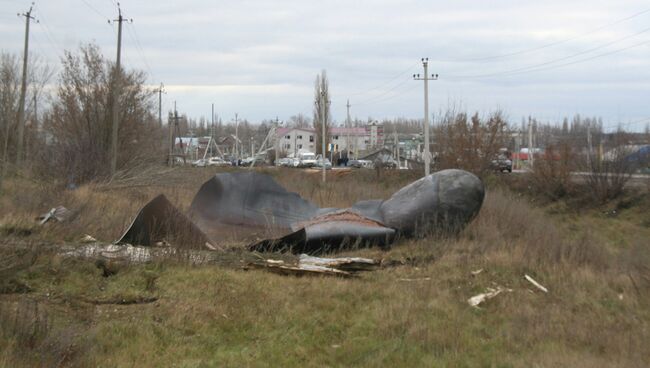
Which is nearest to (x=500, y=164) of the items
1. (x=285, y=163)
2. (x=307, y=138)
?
(x=285, y=163)

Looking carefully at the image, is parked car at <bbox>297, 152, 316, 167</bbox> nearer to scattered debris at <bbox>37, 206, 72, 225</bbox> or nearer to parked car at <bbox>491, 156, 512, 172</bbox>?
parked car at <bbox>491, 156, 512, 172</bbox>

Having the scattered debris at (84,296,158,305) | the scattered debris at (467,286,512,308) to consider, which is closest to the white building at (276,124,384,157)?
the scattered debris at (467,286,512,308)

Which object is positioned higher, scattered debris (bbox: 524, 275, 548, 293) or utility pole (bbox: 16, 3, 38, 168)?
utility pole (bbox: 16, 3, 38, 168)

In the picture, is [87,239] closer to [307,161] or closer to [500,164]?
[500,164]

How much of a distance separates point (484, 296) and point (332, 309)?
93.5 inches

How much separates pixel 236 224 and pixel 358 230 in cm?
335

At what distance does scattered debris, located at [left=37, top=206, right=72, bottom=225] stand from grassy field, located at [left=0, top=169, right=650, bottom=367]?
329 mm

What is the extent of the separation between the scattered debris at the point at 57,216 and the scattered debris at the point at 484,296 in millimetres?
7912

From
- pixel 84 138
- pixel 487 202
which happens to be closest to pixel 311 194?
pixel 487 202

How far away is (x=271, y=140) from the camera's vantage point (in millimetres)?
85688

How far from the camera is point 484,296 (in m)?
9.34

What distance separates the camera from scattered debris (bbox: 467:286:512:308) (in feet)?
29.6

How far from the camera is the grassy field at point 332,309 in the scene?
6387 millimetres

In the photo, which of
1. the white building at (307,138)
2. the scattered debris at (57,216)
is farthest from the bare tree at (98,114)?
the white building at (307,138)
